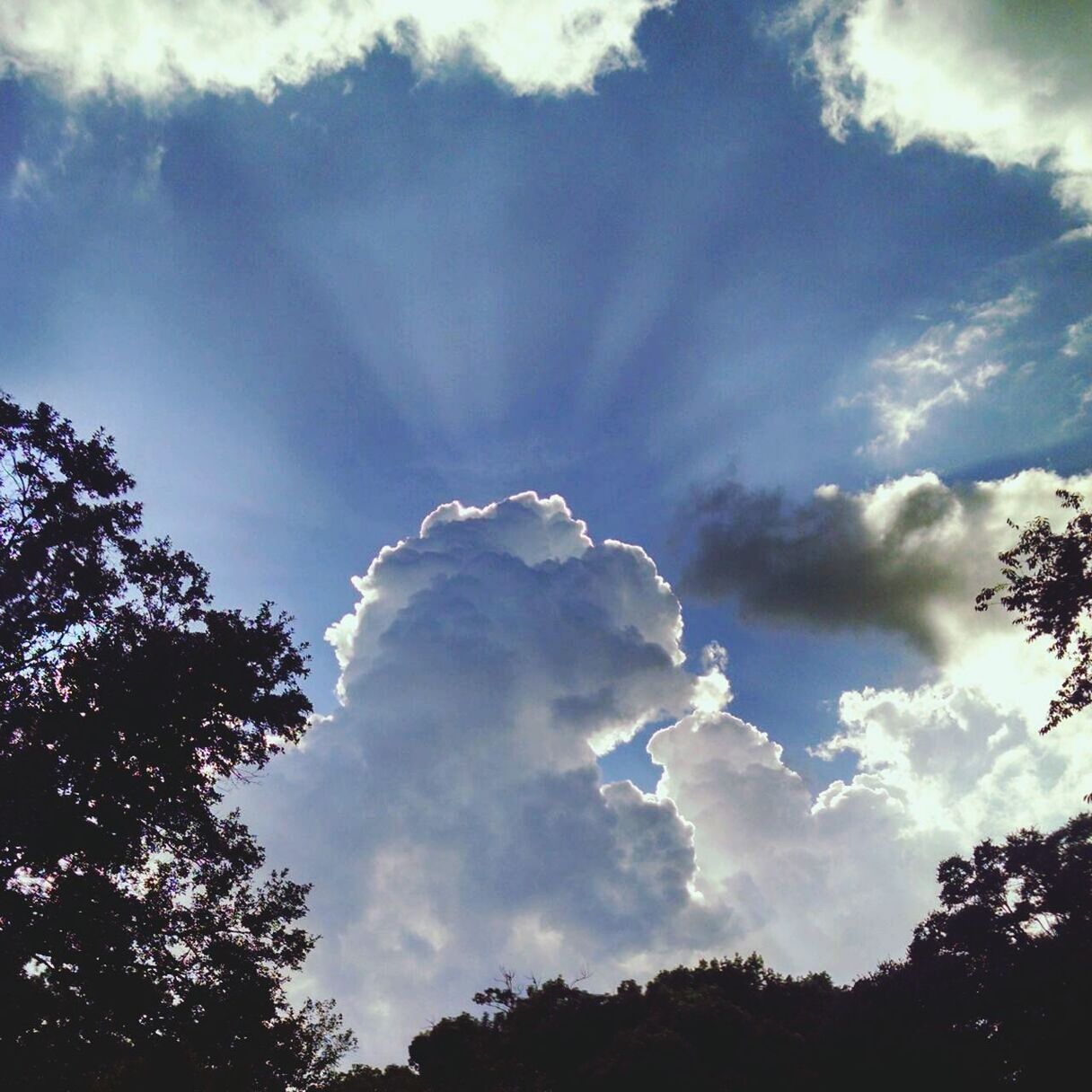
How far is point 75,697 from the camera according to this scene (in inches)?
691

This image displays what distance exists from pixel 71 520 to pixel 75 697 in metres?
5.32

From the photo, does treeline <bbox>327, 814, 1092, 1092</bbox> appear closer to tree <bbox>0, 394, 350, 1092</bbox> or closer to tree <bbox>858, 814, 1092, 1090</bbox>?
tree <bbox>858, 814, 1092, 1090</bbox>

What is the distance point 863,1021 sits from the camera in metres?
42.2

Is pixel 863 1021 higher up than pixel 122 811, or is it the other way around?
pixel 122 811

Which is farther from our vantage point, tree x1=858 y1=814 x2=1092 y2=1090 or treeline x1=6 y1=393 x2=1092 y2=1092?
tree x1=858 y1=814 x2=1092 y2=1090

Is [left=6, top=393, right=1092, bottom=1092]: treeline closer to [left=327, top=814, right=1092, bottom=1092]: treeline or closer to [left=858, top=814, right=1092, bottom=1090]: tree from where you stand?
→ [left=327, top=814, right=1092, bottom=1092]: treeline

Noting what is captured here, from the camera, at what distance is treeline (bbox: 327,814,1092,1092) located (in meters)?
37.1

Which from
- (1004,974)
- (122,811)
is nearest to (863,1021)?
(1004,974)

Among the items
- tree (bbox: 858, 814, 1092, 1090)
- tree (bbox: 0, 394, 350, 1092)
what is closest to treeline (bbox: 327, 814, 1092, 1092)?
tree (bbox: 858, 814, 1092, 1090)

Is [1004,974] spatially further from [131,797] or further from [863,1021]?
[131,797]

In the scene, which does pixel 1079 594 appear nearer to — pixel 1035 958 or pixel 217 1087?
pixel 217 1087

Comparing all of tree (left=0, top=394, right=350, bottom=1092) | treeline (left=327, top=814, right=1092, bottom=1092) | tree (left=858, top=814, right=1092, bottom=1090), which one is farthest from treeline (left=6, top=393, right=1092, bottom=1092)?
tree (left=858, top=814, right=1092, bottom=1090)

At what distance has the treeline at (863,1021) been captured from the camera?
122ft

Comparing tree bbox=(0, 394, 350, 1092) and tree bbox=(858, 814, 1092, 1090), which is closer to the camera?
tree bbox=(0, 394, 350, 1092)
